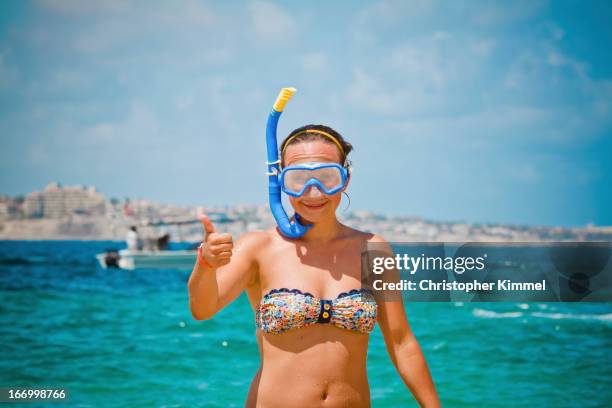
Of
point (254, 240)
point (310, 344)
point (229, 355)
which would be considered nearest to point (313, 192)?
point (254, 240)

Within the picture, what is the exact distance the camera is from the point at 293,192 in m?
2.31

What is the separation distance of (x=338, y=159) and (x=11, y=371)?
→ 738 cm

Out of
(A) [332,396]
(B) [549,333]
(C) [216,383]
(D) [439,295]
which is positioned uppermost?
(B) [549,333]

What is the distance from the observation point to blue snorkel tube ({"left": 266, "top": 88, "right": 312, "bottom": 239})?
2389 millimetres

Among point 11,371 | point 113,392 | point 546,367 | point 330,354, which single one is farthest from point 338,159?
point 546,367

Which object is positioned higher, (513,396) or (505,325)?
(505,325)

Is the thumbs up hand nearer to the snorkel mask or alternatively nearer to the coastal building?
the snorkel mask

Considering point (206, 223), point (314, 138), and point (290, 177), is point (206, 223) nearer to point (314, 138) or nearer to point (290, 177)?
point (290, 177)

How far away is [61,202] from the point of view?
180250 mm

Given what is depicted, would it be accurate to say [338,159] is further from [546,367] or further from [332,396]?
[546,367]

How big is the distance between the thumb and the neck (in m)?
0.46

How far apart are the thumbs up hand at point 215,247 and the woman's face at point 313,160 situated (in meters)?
0.39

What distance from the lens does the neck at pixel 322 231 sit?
245cm

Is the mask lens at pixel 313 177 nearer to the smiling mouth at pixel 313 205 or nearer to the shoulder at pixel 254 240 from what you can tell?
the smiling mouth at pixel 313 205
